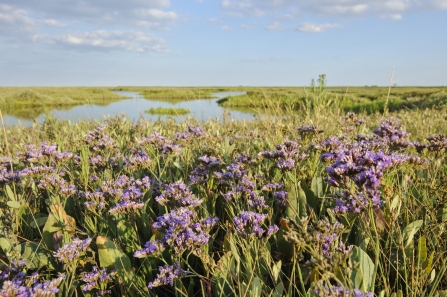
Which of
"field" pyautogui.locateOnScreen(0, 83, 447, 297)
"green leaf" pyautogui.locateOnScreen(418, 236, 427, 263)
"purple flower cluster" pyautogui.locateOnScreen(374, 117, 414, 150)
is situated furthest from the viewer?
"purple flower cluster" pyautogui.locateOnScreen(374, 117, 414, 150)

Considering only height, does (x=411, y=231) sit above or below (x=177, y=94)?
below

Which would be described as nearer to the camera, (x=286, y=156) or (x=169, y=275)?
(x=169, y=275)

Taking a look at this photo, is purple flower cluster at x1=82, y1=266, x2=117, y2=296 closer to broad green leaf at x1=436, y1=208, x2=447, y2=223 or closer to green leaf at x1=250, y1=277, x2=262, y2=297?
green leaf at x1=250, y1=277, x2=262, y2=297

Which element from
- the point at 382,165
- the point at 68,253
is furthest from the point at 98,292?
the point at 382,165

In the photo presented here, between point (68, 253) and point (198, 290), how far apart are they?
0.72 metres

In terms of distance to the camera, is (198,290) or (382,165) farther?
(198,290)

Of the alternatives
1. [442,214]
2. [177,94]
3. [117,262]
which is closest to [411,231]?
[442,214]

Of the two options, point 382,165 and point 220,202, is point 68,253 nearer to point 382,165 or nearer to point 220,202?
point 220,202

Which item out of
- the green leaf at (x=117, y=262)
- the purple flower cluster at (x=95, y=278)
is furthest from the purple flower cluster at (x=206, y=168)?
the purple flower cluster at (x=95, y=278)

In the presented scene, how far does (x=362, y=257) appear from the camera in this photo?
1.57 meters

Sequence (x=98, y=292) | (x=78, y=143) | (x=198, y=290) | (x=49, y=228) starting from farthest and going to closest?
(x=78, y=143) → (x=49, y=228) → (x=198, y=290) → (x=98, y=292)

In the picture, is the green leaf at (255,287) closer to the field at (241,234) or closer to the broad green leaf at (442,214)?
the field at (241,234)

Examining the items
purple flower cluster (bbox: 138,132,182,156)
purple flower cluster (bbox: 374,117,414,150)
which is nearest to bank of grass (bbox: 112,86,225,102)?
purple flower cluster (bbox: 138,132,182,156)

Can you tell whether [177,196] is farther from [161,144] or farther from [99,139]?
[99,139]
